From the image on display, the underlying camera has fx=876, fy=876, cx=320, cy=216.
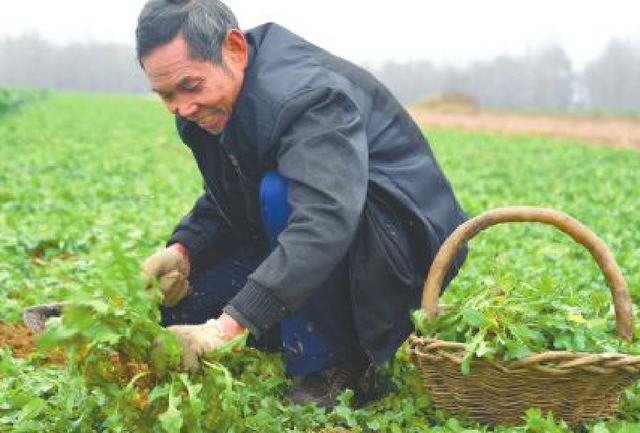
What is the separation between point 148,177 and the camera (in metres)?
9.68

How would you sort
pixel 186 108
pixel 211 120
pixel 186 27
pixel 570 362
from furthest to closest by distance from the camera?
pixel 211 120, pixel 186 108, pixel 186 27, pixel 570 362

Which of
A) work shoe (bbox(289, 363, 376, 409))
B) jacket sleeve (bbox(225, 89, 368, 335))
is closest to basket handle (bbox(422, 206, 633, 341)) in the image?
jacket sleeve (bbox(225, 89, 368, 335))

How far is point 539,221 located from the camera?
8.90 ft

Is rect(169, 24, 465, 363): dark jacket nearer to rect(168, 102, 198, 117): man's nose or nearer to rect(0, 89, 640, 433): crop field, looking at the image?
rect(168, 102, 198, 117): man's nose

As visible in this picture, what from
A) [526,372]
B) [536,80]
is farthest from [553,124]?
[526,372]

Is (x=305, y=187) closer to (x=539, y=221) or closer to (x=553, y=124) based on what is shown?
(x=539, y=221)

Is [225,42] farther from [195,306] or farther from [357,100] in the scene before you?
[195,306]

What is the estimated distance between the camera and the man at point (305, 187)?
95.3 inches

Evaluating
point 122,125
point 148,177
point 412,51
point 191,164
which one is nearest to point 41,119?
point 122,125

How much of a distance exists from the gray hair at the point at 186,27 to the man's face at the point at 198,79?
0.06 ft

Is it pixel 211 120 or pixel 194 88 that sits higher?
pixel 194 88

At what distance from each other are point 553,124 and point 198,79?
27.1 m

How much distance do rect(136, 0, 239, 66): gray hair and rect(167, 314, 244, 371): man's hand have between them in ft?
2.70

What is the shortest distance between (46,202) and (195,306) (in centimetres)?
419
